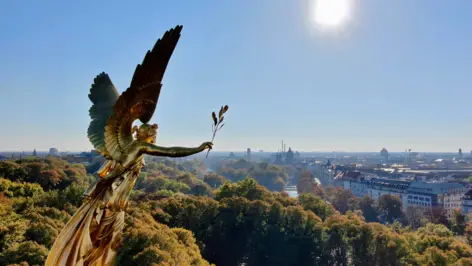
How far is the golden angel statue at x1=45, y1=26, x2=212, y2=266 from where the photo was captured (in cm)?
629

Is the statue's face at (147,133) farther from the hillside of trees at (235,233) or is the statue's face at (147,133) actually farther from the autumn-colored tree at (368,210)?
the autumn-colored tree at (368,210)

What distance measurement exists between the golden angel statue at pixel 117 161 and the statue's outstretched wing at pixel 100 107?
0.08 ft

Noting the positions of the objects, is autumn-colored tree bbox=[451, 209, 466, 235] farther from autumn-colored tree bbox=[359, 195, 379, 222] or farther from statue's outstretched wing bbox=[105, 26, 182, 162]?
statue's outstretched wing bbox=[105, 26, 182, 162]

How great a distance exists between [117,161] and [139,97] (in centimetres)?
116

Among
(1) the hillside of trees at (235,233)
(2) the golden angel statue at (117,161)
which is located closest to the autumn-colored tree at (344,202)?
(1) the hillside of trees at (235,233)

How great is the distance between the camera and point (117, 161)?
6.69 meters

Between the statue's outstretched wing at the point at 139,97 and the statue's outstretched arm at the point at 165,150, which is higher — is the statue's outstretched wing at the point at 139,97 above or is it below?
above

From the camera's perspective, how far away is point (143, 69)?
21.5 ft

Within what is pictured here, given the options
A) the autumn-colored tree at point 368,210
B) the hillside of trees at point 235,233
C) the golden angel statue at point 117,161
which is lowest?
the autumn-colored tree at point 368,210

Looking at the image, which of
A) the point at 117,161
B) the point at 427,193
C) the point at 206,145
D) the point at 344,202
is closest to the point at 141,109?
the point at 117,161

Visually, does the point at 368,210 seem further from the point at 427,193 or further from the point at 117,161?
the point at 117,161

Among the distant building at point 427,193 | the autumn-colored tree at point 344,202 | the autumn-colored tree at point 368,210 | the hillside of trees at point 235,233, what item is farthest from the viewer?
the distant building at point 427,193

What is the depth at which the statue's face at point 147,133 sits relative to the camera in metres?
6.91

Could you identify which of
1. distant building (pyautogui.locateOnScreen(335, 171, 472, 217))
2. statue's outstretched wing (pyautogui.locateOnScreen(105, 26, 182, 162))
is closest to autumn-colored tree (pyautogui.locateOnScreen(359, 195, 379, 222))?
distant building (pyautogui.locateOnScreen(335, 171, 472, 217))
